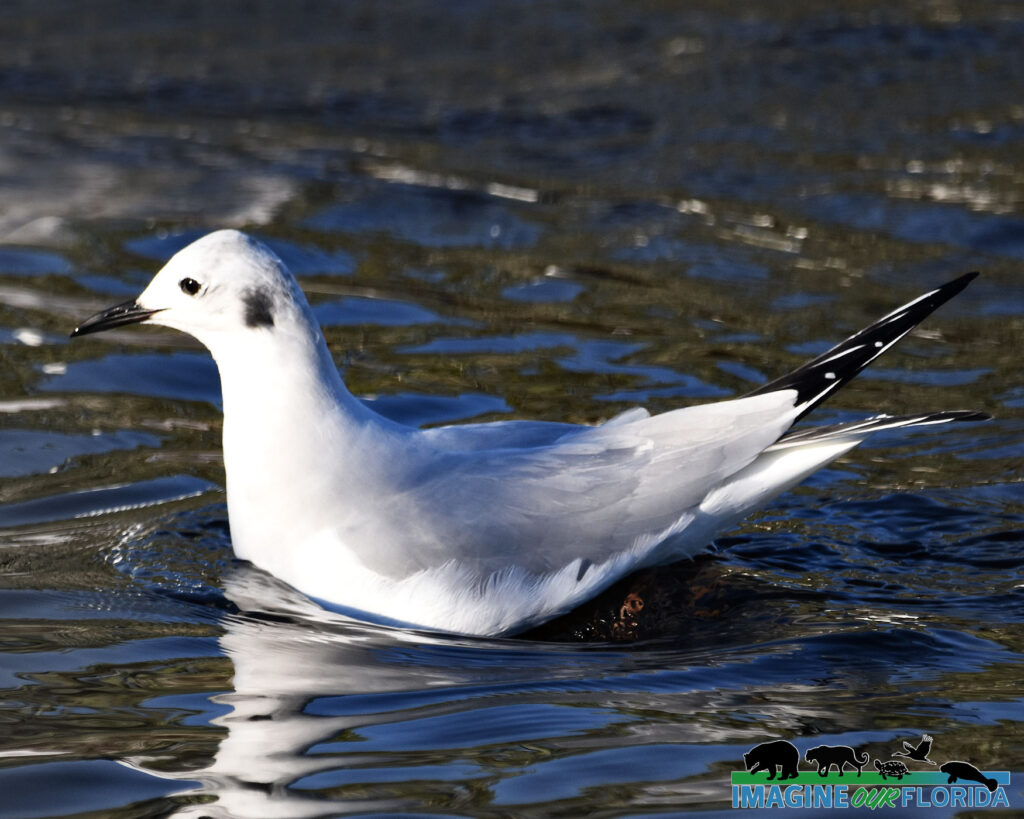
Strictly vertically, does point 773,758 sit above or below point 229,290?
below

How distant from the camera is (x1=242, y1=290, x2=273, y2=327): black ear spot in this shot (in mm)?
5371

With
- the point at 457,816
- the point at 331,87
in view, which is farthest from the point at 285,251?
the point at 457,816

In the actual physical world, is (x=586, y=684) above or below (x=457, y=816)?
above

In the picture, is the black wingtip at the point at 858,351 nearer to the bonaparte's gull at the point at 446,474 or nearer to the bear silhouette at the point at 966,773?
the bonaparte's gull at the point at 446,474

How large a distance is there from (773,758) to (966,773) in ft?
1.63

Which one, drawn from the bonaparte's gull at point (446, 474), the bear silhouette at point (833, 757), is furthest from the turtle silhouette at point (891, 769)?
the bonaparte's gull at point (446, 474)

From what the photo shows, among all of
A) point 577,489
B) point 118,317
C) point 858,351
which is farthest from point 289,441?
point 858,351

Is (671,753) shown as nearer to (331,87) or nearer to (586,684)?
(586,684)

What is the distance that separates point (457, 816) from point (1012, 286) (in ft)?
20.8

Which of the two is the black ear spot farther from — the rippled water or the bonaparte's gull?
the rippled water

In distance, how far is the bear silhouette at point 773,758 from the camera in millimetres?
→ 4039

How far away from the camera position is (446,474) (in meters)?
5.35

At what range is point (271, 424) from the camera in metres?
5.42

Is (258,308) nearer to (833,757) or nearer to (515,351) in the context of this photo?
(833,757)
